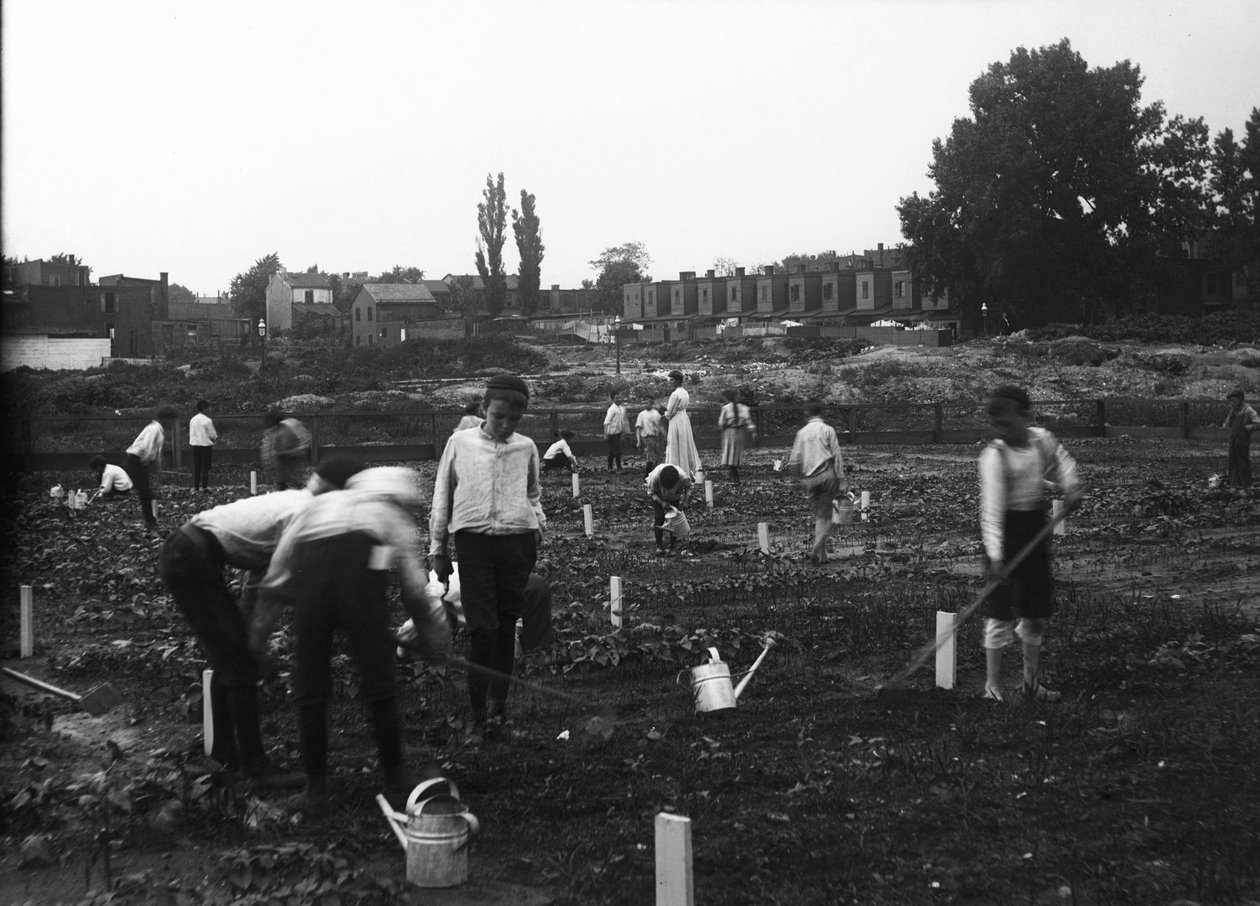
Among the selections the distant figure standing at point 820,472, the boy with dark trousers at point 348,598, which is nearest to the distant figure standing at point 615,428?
the distant figure standing at point 820,472

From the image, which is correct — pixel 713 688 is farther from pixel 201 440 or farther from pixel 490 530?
pixel 201 440

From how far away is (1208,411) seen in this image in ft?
126

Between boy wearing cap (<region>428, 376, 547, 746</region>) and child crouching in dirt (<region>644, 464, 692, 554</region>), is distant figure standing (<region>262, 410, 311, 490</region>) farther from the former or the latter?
child crouching in dirt (<region>644, 464, 692, 554</region>)

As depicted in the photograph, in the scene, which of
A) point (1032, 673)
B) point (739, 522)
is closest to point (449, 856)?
point (1032, 673)

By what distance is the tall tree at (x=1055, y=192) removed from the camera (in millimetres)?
71188

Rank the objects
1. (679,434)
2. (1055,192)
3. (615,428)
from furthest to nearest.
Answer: (1055,192) → (615,428) → (679,434)

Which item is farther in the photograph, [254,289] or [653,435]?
[254,289]

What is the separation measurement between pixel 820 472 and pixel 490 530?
7442 millimetres

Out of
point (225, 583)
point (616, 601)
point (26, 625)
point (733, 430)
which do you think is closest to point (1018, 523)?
point (616, 601)

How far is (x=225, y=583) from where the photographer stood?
6.56 metres

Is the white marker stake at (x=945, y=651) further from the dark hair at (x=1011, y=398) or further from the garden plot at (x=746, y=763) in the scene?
the dark hair at (x=1011, y=398)

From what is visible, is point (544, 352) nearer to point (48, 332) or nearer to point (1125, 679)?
point (48, 332)

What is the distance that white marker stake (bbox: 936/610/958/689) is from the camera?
8.00 m

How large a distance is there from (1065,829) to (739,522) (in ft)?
43.6
